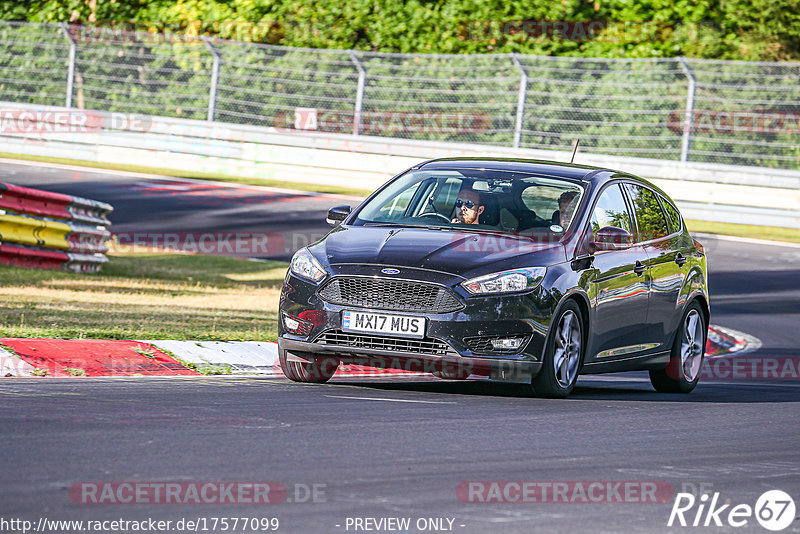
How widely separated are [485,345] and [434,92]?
19.9 metres

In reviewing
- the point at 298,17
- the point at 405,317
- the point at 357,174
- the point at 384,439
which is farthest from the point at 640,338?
the point at 298,17

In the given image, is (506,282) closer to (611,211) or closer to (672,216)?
(611,211)

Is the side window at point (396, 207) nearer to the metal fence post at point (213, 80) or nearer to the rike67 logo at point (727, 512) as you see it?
the rike67 logo at point (727, 512)

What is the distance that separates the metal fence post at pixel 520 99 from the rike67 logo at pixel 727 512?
21.5 m

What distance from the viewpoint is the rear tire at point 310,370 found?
9.43 metres

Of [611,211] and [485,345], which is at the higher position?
[611,211]

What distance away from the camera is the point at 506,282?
8852mm

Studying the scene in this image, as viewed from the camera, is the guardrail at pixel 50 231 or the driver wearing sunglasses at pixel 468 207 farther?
the guardrail at pixel 50 231

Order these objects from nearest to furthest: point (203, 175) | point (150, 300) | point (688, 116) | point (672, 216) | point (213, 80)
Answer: point (672, 216)
point (150, 300)
point (688, 116)
point (203, 175)
point (213, 80)

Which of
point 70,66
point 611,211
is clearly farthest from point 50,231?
point 70,66

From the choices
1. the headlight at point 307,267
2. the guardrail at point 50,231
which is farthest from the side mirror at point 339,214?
the guardrail at point 50,231

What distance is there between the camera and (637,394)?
35.0 feet

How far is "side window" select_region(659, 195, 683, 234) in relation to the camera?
11.3 meters

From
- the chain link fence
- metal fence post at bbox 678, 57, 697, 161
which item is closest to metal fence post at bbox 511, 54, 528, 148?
the chain link fence
